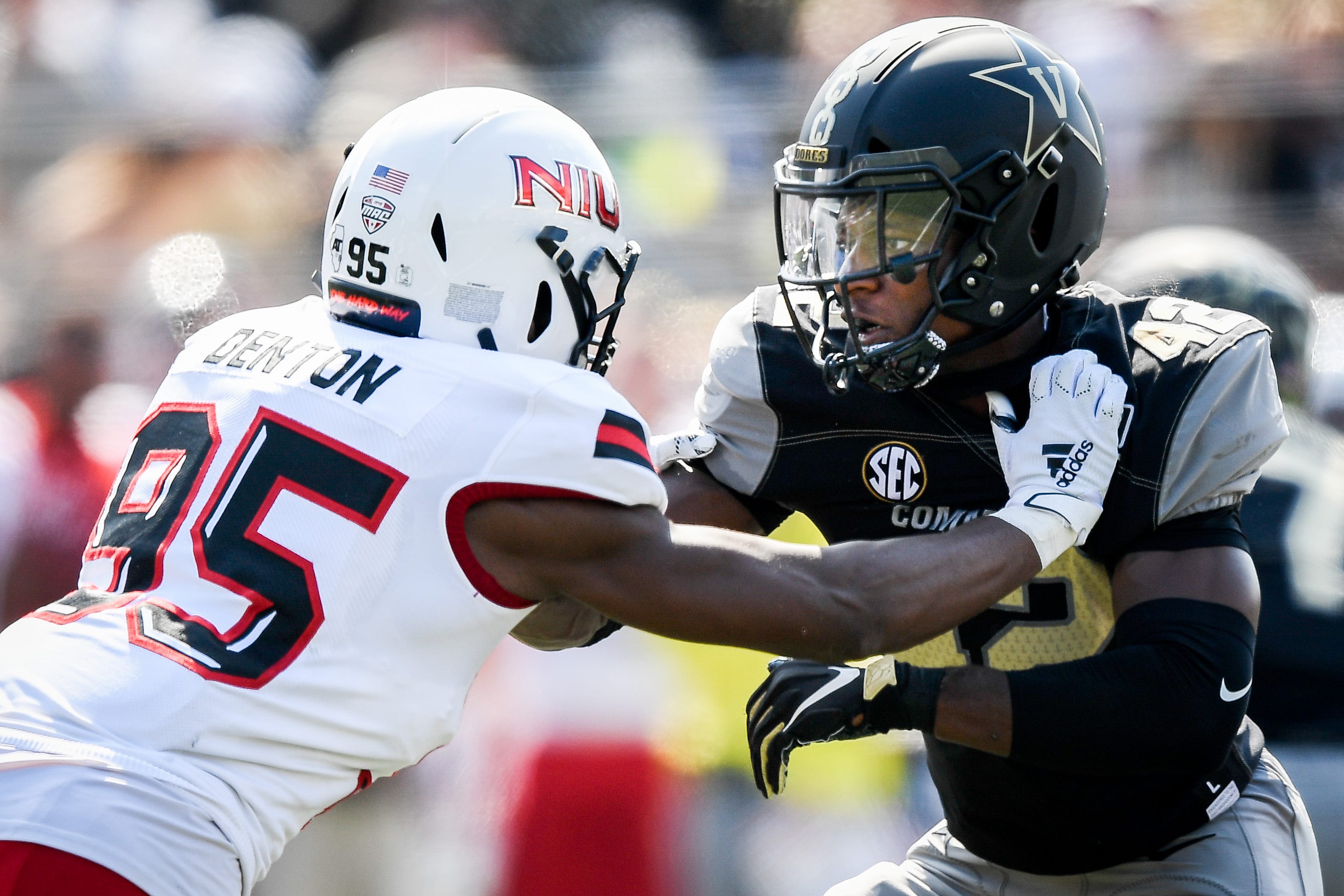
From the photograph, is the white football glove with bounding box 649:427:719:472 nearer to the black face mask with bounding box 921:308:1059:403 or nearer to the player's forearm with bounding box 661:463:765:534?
the player's forearm with bounding box 661:463:765:534

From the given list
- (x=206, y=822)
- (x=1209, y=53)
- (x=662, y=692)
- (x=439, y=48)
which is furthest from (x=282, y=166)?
(x=206, y=822)

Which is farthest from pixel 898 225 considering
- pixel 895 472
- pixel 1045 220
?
pixel 895 472

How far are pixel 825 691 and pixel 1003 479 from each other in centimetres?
47

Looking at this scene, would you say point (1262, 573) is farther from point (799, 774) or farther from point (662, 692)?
point (662, 692)

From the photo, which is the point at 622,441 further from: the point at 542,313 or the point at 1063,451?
the point at 1063,451

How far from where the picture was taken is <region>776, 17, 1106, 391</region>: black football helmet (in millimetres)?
2080

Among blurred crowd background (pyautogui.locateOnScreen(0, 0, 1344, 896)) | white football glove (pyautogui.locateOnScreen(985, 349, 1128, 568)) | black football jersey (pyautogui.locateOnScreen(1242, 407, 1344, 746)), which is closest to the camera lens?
white football glove (pyautogui.locateOnScreen(985, 349, 1128, 568))

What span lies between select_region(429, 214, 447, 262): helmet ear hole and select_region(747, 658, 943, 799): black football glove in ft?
2.69

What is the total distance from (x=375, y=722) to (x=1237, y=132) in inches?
123

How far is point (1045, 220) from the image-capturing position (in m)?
2.21

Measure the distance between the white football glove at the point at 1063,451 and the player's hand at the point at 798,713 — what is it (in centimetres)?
36

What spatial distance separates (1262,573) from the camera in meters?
3.21

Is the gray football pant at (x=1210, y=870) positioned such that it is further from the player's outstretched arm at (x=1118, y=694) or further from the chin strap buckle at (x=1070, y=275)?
the chin strap buckle at (x=1070, y=275)

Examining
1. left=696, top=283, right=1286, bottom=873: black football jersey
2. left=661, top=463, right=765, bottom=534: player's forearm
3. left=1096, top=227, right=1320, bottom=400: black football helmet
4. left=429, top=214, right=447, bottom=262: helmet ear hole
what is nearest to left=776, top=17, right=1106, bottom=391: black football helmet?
left=696, top=283, right=1286, bottom=873: black football jersey
